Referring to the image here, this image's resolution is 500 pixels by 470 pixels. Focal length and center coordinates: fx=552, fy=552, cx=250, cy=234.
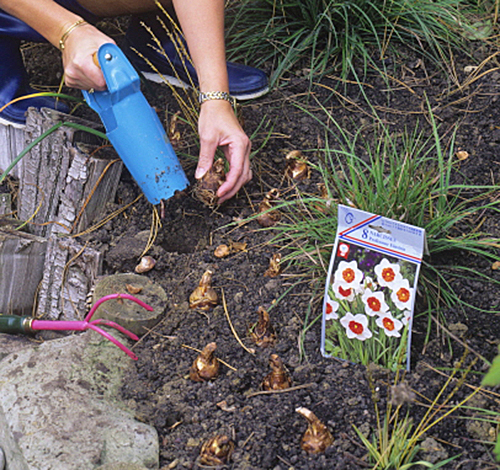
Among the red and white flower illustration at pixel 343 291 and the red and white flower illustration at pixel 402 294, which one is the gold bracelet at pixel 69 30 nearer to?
the red and white flower illustration at pixel 343 291

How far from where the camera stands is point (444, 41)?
2396 mm

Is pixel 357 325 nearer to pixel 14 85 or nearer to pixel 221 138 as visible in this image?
pixel 221 138

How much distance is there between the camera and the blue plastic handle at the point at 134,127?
5.16 ft

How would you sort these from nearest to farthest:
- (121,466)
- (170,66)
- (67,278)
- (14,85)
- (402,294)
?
1. (121,466)
2. (402,294)
3. (67,278)
4. (14,85)
5. (170,66)

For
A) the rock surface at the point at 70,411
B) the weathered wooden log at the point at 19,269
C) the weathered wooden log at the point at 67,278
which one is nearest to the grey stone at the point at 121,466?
the rock surface at the point at 70,411

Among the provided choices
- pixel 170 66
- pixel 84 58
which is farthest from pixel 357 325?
pixel 170 66

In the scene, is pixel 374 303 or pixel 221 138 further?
pixel 221 138

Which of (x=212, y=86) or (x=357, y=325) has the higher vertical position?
(x=212, y=86)

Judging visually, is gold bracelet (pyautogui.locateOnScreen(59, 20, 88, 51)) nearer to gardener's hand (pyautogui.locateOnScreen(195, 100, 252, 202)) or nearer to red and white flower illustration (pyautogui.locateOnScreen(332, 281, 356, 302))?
gardener's hand (pyautogui.locateOnScreen(195, 100, 252, 202))

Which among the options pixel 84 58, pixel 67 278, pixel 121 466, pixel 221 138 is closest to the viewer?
pixel 121 466

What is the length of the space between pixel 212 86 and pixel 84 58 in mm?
384

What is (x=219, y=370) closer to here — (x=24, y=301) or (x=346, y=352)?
(x=346, y=352)

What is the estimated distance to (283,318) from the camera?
5.20 ft

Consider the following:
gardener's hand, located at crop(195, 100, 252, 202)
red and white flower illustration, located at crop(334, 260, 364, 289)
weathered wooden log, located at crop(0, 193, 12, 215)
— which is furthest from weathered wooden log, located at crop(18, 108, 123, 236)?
red and white flower illustration, located at crop(334, 260, 364, 289)
